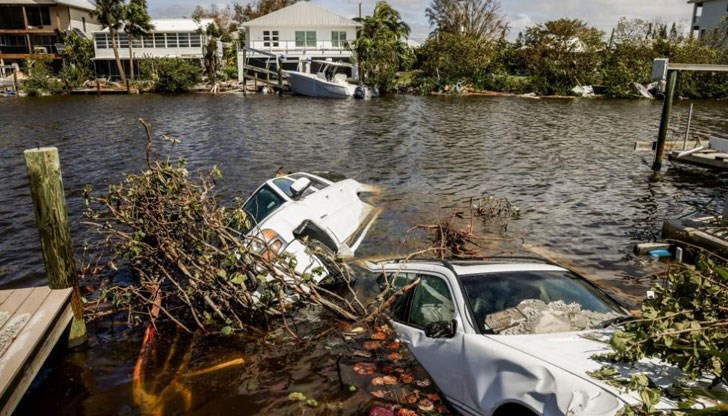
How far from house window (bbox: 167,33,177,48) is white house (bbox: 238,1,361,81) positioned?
8.67 metres

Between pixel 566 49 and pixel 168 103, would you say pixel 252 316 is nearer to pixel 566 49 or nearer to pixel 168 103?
pixel 168 103

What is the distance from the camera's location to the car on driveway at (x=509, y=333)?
4207 millimetres

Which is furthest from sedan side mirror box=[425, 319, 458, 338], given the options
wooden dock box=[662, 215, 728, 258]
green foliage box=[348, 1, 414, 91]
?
green foliage box=[348, 1, 414, 91]

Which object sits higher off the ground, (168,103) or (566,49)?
(566,49)

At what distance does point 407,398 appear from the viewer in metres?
6.46

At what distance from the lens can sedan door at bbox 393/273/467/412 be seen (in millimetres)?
5410

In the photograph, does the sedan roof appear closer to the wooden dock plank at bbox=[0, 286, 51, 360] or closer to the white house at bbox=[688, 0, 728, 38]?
the wooden dock plank at bbox=[0, 286, 51, 360]

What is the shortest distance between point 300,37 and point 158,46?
16.9 metres

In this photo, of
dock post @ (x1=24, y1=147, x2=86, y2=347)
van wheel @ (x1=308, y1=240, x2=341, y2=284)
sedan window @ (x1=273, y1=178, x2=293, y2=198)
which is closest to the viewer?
dock post @ (x1=24, y1=147, x2=86, y2=347)

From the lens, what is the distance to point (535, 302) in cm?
573

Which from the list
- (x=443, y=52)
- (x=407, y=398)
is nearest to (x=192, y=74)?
(x=443, y=52)

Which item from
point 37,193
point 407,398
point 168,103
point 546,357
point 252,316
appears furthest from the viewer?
point 168,103

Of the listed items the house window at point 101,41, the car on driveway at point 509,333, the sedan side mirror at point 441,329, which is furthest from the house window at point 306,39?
the sedan side mirror at point 441,329

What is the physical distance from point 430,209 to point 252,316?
8696 millimetres
